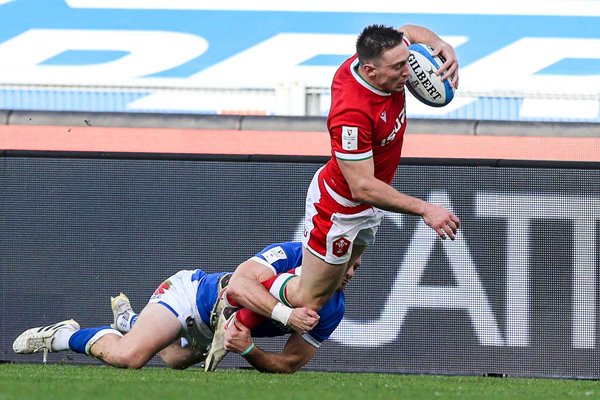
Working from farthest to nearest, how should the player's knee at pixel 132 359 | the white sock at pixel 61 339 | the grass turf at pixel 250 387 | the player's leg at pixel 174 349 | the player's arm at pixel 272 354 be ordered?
the player's leg at pixel 174 349
the white sock at pixel 61 339
the player's knee at pixel 132 359
the player's arm at pixel 272 354
the grass turf at pixel 250 387

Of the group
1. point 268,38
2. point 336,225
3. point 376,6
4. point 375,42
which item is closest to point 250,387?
point 336,225

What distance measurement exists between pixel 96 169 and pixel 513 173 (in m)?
2.66

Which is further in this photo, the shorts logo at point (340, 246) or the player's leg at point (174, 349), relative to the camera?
the player's leg at point (174, 349)

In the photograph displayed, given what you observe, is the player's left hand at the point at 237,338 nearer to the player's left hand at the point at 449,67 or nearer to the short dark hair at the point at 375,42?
the short dark hair at the point at 375,42

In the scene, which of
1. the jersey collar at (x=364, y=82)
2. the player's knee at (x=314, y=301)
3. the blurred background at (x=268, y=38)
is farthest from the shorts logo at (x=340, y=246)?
the blurred background at (x=268, y=38)

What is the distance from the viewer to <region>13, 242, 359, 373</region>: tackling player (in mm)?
6484

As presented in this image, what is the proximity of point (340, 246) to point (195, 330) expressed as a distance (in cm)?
101

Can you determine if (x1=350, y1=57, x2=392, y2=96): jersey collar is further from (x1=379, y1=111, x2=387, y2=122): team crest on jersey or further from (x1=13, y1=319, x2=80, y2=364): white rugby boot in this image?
(x1=13, y1=319, x2=80, y2=364): white rugby boot

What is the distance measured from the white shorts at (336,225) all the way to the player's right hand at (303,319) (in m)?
0.31

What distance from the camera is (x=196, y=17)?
46.8 feet

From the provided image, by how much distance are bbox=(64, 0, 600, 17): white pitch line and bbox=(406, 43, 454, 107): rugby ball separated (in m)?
8.11

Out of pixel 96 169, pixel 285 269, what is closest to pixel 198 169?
pixel 96 169

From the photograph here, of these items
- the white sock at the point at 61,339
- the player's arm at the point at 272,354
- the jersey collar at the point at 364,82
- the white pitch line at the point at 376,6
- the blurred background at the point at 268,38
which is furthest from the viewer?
the white pitch line at the point at 376,6

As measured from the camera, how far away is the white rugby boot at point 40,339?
692 cm
